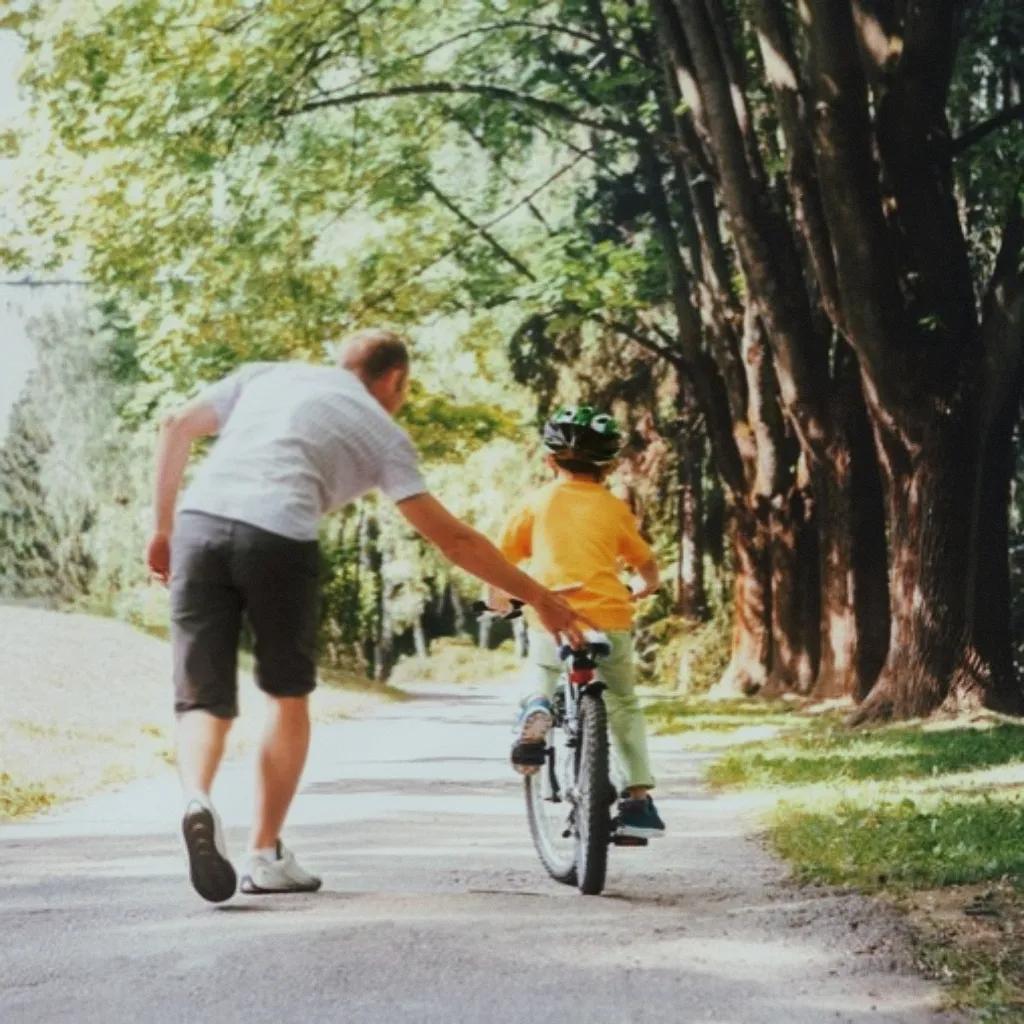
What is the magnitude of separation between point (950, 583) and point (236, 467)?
11479 millimetres

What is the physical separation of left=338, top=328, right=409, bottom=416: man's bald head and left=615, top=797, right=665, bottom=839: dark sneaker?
70.2 inches

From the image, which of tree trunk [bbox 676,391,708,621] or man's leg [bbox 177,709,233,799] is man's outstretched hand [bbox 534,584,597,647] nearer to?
man's leg [bbox 177,709,233,799]

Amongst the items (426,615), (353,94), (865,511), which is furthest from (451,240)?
(426,615)

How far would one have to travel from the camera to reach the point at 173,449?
Answer: 654 cm

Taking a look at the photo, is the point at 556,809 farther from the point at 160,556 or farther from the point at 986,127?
the point at 986,127

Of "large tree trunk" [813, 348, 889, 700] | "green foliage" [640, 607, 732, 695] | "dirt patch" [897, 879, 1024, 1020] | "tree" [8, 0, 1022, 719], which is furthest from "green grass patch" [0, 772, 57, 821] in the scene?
Answer: "green foliage" [640, 607, 732, 695]

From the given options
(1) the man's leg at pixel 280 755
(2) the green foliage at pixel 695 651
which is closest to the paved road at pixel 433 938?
(1) the man's leg at pixel 280 755

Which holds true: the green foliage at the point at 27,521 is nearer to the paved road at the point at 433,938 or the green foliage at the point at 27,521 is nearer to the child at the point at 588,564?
the paved road at the point at 433,938

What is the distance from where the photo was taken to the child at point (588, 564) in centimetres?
772

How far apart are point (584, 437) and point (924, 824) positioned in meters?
2.55

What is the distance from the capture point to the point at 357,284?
30.0 meters

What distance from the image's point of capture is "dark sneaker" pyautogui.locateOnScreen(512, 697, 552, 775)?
7.90 metres

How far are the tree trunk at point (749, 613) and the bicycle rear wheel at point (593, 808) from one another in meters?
19.1

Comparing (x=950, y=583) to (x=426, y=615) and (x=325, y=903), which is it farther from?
(x=426, y=615)
